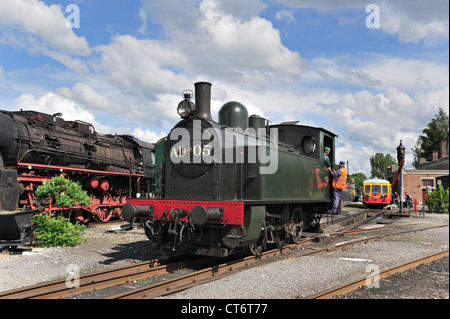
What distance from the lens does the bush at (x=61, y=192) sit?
10.7 metres

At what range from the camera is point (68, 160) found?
13.2m

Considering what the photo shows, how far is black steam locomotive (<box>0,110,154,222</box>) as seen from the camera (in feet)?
35.7

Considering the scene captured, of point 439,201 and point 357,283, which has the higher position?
point 439,201

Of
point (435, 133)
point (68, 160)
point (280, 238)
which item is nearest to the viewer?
point (280, 238)

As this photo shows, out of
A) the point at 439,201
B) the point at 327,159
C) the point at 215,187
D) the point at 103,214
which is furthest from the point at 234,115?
the point at 439,201

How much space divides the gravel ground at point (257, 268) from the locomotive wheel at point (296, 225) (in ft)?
3.34

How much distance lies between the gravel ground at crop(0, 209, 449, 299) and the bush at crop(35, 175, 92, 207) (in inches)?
49.4

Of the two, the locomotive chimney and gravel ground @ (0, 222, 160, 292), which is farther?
the locomotive chimney

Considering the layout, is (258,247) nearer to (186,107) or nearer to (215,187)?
(215,187)

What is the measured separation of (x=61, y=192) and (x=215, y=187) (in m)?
6.38

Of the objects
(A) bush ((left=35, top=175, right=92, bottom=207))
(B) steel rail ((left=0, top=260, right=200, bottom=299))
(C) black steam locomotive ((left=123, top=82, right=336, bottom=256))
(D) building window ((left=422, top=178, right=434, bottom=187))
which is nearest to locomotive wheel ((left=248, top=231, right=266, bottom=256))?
(C) black steam locomotive ((left=123, top=82, right=336, bottom=256))

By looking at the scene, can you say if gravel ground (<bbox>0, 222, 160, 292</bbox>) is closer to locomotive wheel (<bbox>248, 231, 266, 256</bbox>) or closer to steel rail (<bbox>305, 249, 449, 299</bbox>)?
locomotive wheel (<bbox>248, 231, 266, 256</bbox>)

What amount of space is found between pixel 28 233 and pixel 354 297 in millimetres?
7694

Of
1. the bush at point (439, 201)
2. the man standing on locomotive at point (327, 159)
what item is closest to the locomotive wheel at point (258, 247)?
the man standing on locomotive at point (327, 159)
